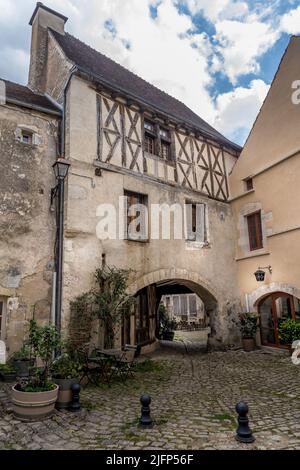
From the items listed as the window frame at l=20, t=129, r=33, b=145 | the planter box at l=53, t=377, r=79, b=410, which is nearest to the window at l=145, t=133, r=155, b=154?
the window frame at l=20, t=129, r=33, b=145

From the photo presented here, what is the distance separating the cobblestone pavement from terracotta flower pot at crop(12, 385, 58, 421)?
0.31 feet

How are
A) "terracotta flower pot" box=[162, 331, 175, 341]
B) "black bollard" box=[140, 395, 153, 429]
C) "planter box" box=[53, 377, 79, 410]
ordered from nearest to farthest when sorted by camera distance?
"black bollard" box=[140, 395, 153, 429] < "planter box" box=[53, 377, 79, 410] < "terracotta flower pot" box=[162, 331, 175, 341]

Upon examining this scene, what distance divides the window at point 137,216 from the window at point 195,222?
143 centimetres

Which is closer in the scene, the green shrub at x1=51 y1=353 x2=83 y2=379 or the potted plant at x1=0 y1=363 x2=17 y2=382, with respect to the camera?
the green shrub at x1=51 y1=353 x2=83 y2=379

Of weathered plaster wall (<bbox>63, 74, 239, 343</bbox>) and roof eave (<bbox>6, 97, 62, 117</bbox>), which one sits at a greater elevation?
roof eave (<bbox>6, 97, 62, 117</bbox>)

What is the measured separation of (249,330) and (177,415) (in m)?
5.39

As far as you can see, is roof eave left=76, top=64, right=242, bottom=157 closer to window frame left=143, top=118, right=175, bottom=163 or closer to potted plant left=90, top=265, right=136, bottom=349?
window frame left=143, top=118, right=175, bottom=163

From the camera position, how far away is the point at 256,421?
321 centimetres

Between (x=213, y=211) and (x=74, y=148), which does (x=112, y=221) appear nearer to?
(x=74, y=148)

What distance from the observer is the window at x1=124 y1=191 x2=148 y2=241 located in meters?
7.12

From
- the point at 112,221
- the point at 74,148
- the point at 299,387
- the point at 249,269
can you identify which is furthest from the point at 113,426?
the point at 249,269

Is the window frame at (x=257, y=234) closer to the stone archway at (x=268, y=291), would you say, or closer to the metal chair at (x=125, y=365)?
the stone archway at (x=268, y=291)

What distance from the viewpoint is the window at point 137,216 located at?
712 centimetres

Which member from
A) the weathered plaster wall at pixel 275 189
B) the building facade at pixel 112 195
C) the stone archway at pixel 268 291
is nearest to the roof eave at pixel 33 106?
the building facade at pixel 112 195
